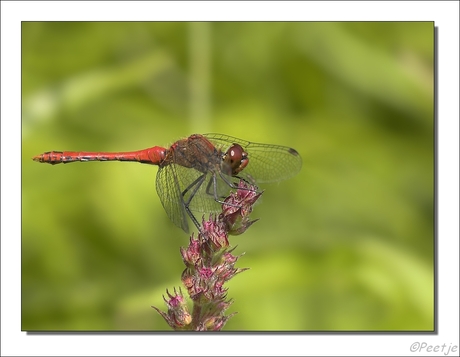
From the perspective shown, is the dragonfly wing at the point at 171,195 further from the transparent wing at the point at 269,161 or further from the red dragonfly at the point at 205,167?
the transparent wing at the point at 269,161

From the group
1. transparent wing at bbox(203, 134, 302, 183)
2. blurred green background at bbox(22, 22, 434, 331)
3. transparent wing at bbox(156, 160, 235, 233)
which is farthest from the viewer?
blurred green background at bbox(22, 22, 434, 331)

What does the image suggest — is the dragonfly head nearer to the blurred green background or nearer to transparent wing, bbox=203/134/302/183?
transparent wing, bbox=203/134/302/183

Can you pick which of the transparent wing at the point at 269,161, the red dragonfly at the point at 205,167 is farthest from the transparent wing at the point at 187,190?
the transparent wing at the point at 269,161

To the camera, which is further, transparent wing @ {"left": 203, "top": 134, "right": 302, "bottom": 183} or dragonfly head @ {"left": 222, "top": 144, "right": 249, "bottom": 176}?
transparent wing @ {"left": 203, "top": 134, "right": 302, "bottom": 183}

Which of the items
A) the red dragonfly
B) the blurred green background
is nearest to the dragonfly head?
the red dragonfly

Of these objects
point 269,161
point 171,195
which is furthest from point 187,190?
point 269,161

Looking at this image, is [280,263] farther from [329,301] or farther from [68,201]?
[68,201]
